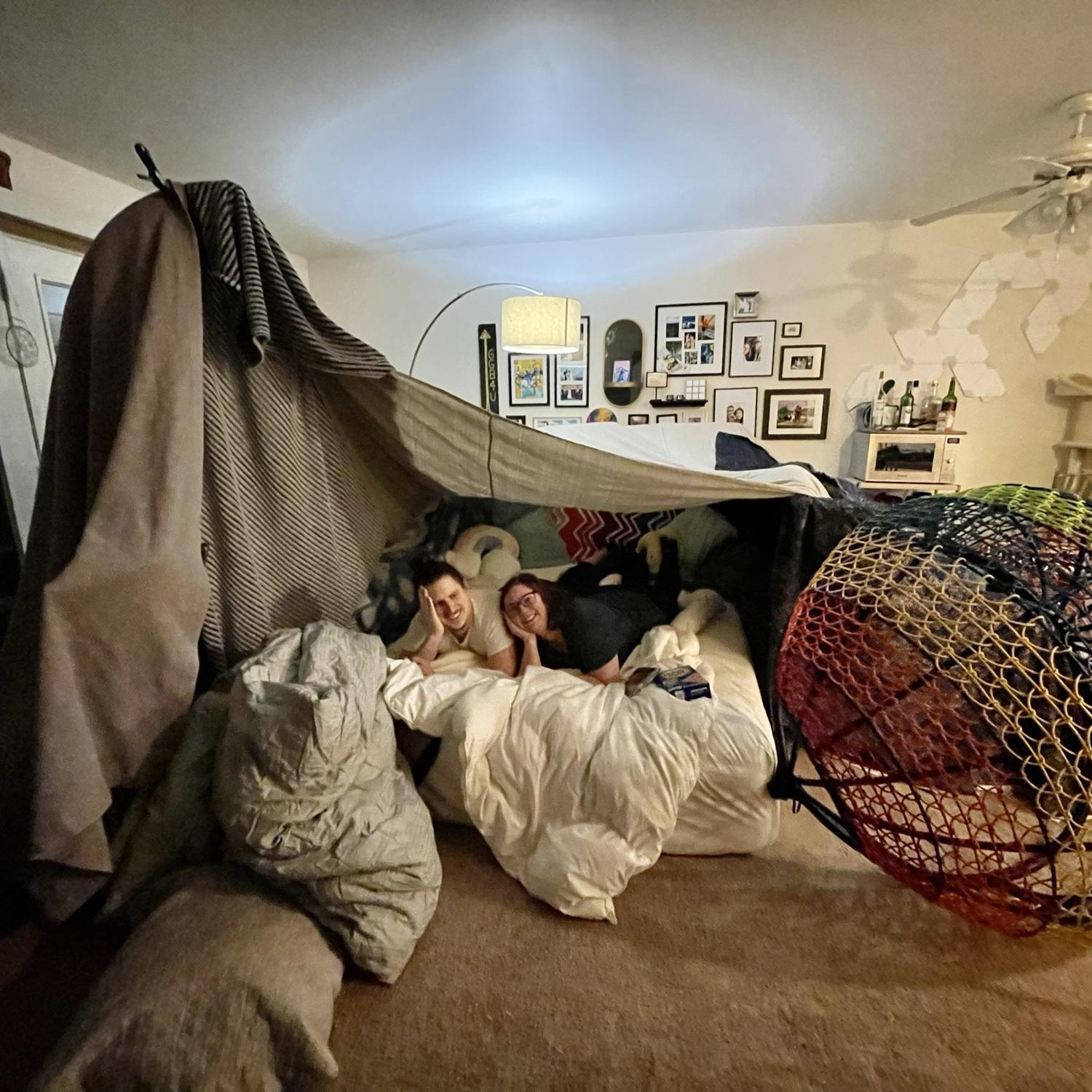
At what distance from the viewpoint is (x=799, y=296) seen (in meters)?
3.40

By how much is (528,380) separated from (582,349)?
0.41m

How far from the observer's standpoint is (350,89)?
1.78 meters

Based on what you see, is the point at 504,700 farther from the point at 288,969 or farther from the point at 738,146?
the point at 738,146

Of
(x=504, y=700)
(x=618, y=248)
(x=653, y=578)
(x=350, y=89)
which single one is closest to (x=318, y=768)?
(x=504, y=700)

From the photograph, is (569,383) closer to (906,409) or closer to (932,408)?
(906,409)

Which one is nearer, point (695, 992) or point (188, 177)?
point (695, 992)

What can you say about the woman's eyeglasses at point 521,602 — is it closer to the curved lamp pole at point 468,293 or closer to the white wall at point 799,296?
the white wall at point 799,296

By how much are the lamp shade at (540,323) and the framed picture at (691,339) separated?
914mm

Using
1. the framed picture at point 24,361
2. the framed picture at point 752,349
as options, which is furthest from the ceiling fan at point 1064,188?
the framed picture at point 24,361

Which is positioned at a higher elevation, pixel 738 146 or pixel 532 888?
pixel 738 146

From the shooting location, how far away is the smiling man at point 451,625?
161cm

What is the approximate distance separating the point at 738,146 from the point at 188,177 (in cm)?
230

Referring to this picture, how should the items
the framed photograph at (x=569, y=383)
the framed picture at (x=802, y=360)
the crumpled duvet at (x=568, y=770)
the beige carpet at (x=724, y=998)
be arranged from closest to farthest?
the beige carpet at (x=724, y=998) < the crumpled duvet at (x=568, y=770) < the framed picture at (x=802, y=360) < the framed photograph at (x=569, y=383)

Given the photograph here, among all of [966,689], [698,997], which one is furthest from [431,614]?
[966,689]
